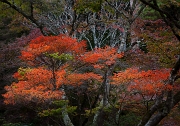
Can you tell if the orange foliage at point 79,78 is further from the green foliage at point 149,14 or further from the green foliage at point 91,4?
the green foliage at point 149,14

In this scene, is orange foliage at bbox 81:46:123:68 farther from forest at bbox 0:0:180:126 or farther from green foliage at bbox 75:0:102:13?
green foliage at bbox 75:0:102:13

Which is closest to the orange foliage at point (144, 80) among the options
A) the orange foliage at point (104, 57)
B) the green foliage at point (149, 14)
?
the orange foliage at point (104, 57)

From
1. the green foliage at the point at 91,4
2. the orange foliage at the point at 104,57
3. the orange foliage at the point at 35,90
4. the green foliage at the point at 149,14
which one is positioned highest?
the green foliage at the point at 91,4

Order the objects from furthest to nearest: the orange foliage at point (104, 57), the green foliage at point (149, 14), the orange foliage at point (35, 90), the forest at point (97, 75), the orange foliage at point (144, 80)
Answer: the green foliage at point (149, 14)
the orange foliage at point (104, 57)
the orange foliage at point (35, 90)
the forest at point (97, 75)
the orange foliage at point (144, 80)

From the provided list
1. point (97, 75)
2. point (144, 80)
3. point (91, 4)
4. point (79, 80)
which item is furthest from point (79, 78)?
point (91, 4)

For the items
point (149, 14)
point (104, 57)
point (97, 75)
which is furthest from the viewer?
point (149, 14)

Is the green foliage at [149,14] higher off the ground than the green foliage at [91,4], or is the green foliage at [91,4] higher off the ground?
the green foliage at [91,4]

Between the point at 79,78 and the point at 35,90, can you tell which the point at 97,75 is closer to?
the point at 79,78

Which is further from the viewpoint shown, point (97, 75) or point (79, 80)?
point (97, 75)

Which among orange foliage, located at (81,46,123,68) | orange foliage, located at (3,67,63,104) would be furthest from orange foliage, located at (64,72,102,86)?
orange foliage, located at (3,67,63,104)

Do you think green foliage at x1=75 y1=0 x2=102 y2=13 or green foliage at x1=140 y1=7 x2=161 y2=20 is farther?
green foliage at x1=140 y1=7 x2=161 y2=20

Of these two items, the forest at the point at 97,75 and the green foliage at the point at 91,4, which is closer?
the forest at the point at 97,75

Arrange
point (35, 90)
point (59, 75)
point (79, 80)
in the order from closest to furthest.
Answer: point (35, 90), point (59, 75), point (79, 80)

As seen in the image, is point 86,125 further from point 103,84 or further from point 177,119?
point 177,119
